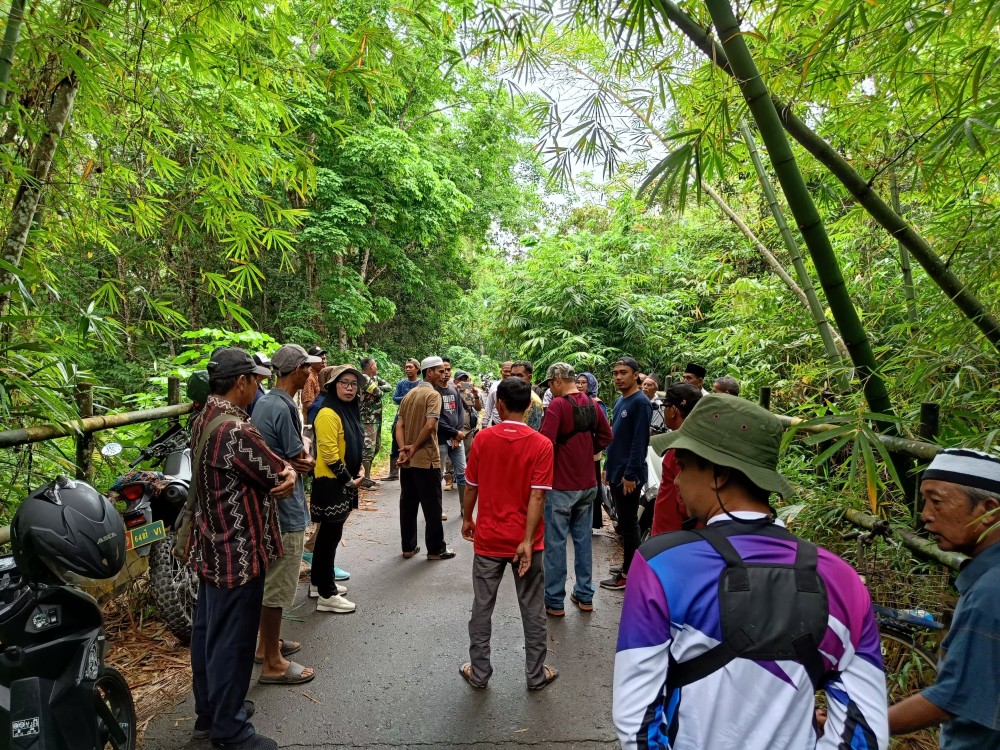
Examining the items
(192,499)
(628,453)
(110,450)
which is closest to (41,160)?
(110,450)

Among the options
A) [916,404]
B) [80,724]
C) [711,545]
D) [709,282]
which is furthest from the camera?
[709,282]

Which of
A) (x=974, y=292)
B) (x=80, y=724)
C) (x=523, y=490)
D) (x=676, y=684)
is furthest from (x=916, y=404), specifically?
(x=80, y=724)

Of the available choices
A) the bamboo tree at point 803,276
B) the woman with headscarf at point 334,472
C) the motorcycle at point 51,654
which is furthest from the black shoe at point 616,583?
the motorcycle at point 51,654

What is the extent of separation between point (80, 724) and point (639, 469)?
364cm

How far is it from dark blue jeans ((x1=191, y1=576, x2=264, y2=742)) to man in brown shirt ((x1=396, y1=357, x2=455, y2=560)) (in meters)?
2.57

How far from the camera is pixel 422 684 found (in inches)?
130

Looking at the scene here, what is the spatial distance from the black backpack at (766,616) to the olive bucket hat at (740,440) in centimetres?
20

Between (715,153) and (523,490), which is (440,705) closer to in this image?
(523,490)

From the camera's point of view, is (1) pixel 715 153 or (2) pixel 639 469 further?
(2) pixel 639 469

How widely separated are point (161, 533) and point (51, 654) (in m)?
1.48

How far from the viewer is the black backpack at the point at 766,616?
47.0 inches

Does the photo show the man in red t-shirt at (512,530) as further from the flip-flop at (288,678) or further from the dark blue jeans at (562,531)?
the flip-flop at (288,678)

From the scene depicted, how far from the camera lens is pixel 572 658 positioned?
11.9 feet

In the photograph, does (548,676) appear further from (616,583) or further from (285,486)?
(285,486)
